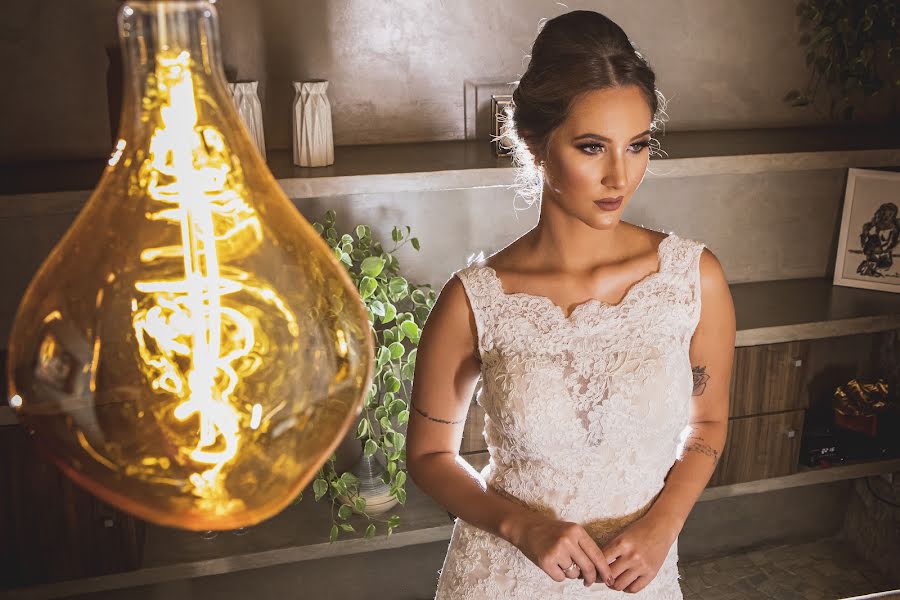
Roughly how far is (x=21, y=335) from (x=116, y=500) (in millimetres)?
88

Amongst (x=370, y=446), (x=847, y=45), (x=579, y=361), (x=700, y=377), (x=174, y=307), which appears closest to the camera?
(x=174, y=307)

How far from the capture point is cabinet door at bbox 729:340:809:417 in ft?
7.99

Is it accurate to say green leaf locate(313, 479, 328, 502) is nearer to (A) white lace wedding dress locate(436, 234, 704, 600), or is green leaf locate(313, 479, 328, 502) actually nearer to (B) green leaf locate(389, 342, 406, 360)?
(B) green leaf locate(389, 342, 406, 360)

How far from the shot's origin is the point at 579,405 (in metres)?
1.49

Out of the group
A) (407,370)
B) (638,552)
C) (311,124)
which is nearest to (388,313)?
(407,370)

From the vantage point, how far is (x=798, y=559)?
2.99m

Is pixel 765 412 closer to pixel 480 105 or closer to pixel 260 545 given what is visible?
pixel 480 105

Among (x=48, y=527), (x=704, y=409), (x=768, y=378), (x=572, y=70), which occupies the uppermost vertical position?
(x=572, y=70)

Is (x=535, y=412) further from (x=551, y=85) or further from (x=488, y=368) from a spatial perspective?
(x=551, y=85)

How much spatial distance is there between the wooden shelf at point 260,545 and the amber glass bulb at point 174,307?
6.26ft

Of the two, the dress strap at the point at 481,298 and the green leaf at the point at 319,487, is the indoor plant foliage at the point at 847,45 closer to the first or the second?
the dress strap at the point at 481,298

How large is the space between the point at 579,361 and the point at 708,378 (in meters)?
0.28

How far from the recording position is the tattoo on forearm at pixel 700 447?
63.0 inches

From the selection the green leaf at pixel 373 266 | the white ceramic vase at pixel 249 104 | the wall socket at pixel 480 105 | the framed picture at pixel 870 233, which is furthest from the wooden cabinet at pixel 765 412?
the white ceramic vase at pixel 249 104
